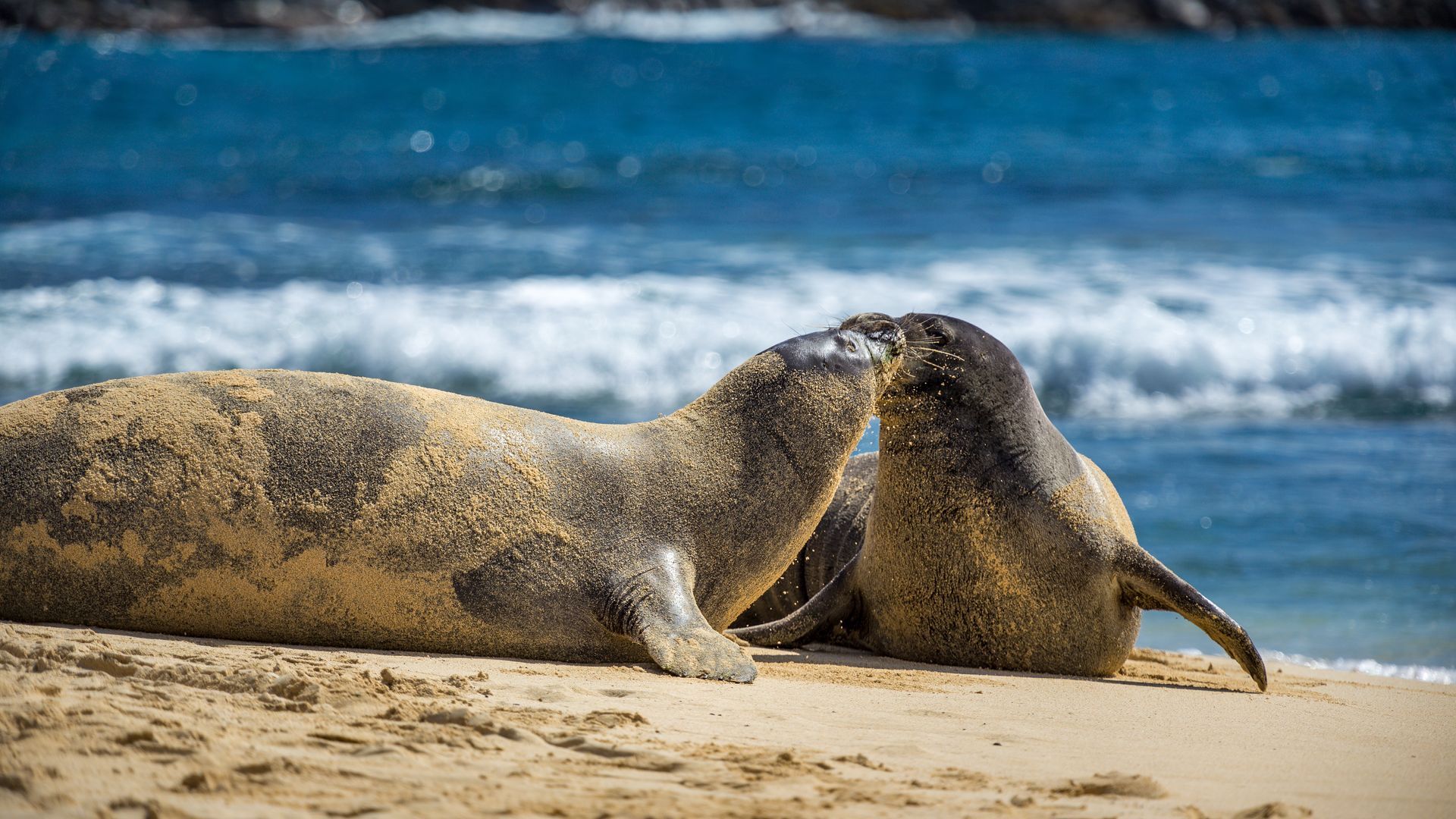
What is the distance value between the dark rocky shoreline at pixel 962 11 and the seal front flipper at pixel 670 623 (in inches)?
1497

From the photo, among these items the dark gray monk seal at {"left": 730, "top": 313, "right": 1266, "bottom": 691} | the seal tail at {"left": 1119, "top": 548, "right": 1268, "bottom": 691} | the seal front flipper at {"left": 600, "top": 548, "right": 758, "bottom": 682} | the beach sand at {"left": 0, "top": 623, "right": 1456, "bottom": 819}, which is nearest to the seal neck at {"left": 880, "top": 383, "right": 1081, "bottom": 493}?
the dark gray monk seal at {"left": 730, "top": 313, "right": 1266, "bottom": 691}

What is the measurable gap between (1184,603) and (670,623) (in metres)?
1.82

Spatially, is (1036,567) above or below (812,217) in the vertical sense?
below

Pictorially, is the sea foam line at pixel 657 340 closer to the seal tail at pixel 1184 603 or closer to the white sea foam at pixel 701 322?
the white sea foam at pixel 701 322

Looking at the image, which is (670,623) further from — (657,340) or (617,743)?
(657,340)

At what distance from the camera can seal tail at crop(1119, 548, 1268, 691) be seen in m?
4.90

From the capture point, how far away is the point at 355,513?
14.4 feet

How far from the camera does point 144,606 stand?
4328 millimetres

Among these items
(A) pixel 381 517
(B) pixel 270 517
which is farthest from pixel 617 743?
(B) pixel 270 517

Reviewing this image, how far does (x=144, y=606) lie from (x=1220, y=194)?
53.8ft

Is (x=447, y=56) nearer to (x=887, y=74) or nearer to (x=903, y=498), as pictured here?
(x=887, y=74)

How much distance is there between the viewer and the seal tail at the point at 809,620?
5.49 metres

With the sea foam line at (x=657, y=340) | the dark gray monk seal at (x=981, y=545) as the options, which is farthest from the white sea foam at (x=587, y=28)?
the dark gray monk seal at (x=981, y=545)

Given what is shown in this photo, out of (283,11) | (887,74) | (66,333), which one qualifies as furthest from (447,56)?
(66,333)
